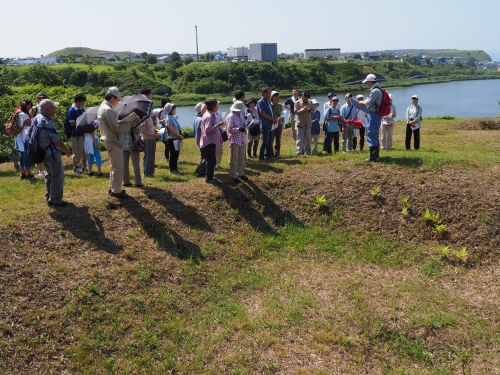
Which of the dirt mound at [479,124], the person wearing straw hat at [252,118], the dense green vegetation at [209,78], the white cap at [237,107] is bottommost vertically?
the dirt mound at [479,124]

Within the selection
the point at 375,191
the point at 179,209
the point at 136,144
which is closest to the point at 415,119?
the point at 375,191

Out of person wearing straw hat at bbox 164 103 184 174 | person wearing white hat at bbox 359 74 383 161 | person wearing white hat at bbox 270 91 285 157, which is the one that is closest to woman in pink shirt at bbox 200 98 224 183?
person wearing straw hat at bbox 164 103 184 174

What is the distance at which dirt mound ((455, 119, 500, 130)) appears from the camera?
20.1 metres

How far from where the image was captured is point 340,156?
1143 centimetres

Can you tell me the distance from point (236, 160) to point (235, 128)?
70cm

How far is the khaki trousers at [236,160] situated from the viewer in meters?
9.49

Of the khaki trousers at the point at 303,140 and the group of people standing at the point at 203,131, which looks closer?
the group of people standing at the point at 203,131

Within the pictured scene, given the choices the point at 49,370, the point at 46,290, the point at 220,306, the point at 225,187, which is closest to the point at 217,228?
the point at 225,187

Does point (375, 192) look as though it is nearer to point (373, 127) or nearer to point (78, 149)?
point (373, 127)

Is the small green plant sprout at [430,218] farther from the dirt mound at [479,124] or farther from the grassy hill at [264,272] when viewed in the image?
the dirt mound at [479,124]

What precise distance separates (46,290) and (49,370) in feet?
4.17

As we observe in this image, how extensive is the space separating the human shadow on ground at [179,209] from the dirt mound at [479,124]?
15335 millimetres

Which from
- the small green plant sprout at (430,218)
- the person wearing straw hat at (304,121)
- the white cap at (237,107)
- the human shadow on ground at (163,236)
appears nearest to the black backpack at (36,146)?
the human shadow on ground at (163,236)

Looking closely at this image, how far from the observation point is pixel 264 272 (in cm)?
782
